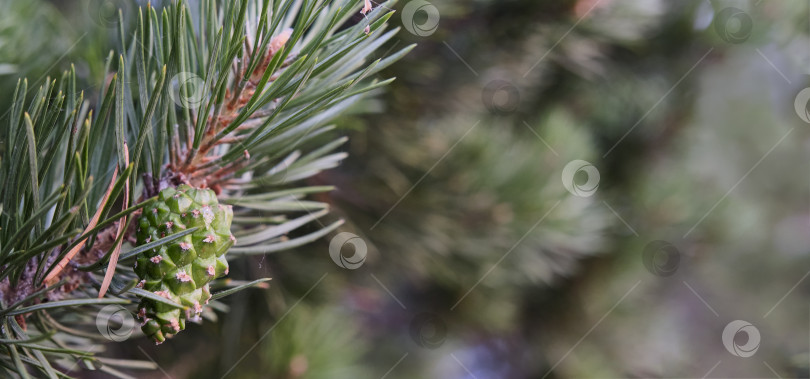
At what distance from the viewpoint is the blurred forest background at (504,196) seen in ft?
1.80

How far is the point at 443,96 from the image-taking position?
2.40ft

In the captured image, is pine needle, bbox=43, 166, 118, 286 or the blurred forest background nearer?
pine needle, bbox=43, 166, 118, 286

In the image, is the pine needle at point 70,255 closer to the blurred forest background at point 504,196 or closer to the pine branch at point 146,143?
the pine branch at point 146,143

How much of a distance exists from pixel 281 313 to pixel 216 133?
0.36m

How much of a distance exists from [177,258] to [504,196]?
54 cm

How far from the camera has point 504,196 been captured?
2.37ft

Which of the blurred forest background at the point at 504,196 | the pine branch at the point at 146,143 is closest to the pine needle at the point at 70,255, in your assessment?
the pine branch at the point at 146,143

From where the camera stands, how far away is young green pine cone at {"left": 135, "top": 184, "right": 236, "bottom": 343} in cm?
22

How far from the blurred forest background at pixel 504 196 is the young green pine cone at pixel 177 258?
0.50 ft

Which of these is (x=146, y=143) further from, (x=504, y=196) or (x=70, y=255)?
(x=504, y=196)

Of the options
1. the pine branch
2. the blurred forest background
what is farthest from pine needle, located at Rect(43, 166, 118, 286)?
the blurred forest background

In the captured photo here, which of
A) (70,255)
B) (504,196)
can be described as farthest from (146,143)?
(504,196)

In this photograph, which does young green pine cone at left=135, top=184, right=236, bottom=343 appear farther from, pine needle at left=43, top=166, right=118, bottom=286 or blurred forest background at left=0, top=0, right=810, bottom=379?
blurred forest background at left=0, top=0, right=810, bottom=379

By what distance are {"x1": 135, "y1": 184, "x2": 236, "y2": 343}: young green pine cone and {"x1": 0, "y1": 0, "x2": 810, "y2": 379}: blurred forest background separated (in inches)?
6.0
